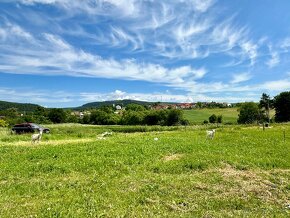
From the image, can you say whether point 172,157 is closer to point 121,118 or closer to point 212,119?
point 212,119

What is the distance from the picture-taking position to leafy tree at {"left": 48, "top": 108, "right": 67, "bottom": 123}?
144 metres

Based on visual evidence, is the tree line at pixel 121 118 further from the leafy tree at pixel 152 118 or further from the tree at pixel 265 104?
the tree at pixel 265 104

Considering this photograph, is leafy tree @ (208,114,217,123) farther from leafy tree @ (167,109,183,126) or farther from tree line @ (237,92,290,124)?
leafy tree @ (167,109,183,126)

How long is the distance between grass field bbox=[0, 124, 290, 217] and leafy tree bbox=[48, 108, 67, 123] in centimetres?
12405

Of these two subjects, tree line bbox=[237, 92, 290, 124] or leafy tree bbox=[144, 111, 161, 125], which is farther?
leafy tree bbox=[144, 111, 161, 125]

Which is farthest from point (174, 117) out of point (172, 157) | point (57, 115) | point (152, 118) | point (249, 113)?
point (172, 157)

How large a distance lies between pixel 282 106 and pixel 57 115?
9028 cm

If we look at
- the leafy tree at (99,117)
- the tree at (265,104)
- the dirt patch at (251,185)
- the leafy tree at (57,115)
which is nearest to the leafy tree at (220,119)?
the tree at (265,104)

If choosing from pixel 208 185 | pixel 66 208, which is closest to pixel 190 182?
pixel 208 185

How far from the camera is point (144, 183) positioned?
1479cm

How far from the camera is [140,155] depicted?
846 inches

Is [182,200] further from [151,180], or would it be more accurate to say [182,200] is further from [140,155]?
[140,155]

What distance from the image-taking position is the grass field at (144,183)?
11.4 meters

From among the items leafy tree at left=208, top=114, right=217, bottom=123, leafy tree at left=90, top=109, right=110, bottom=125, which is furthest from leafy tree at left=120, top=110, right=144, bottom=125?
leafy tree at left=208, top=114, right=217, bottom=123
